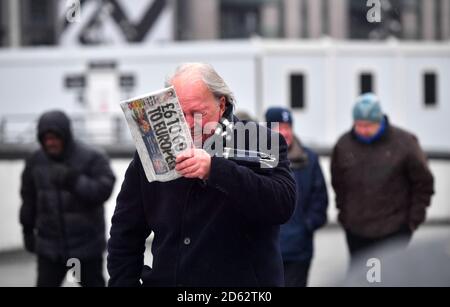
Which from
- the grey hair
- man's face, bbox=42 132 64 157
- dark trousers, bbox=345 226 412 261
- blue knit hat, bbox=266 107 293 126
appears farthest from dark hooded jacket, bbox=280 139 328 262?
the grey hair

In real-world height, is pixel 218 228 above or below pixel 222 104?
below

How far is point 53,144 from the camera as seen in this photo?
21.9ft

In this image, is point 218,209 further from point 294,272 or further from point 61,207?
point 61,207

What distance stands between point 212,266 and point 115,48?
23171 millimetres

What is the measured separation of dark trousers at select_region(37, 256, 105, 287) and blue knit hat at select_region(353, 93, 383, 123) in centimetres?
205

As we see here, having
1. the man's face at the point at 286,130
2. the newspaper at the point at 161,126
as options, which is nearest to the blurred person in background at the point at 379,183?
the man's face at the point at 286,130

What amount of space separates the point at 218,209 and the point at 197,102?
0.36 metres

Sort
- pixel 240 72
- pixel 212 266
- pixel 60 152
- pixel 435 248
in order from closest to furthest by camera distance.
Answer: pixel 435 248, pixel 212 266, pixel 60 152, pixel 240 72

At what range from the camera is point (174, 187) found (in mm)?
3410

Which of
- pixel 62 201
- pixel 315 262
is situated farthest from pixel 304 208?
pixel 315 262

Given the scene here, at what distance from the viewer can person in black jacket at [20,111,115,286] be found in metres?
6.59
